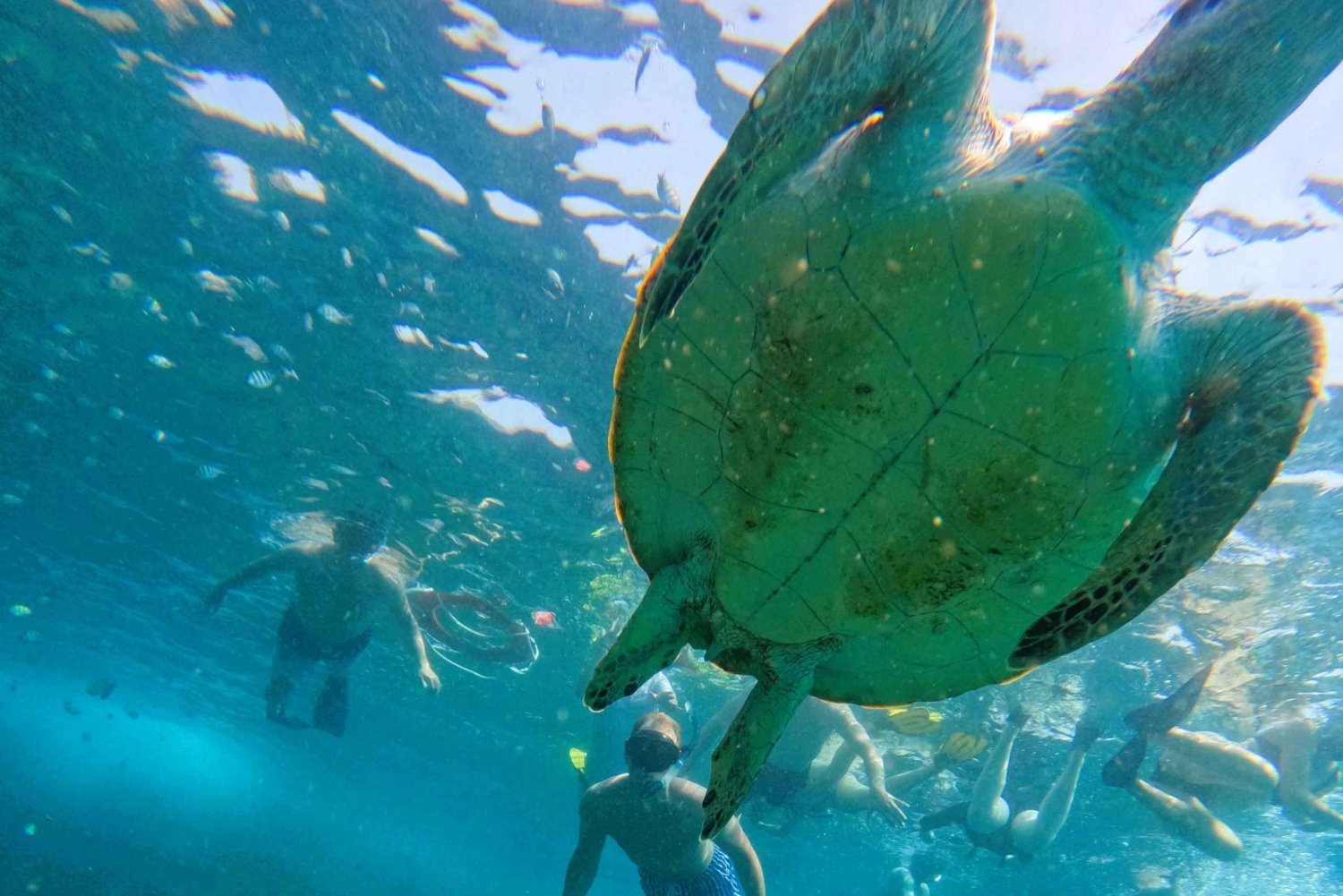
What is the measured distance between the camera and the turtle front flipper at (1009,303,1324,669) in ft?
7.29

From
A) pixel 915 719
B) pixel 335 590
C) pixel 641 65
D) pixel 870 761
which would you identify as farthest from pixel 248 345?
pixel 915 719

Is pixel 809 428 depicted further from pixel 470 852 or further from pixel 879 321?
pixel 470 852

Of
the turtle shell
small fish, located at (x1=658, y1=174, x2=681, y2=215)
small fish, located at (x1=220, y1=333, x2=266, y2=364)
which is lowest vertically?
the turtle shell

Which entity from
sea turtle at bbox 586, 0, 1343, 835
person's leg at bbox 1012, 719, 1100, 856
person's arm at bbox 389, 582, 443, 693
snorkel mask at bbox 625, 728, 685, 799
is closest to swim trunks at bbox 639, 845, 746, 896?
snorkel mask at bbox 625, 728, 685, 799

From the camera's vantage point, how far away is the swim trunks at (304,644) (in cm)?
1312

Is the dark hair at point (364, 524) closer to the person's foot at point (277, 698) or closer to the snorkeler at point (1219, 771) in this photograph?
the person's foot at point (277, 698)

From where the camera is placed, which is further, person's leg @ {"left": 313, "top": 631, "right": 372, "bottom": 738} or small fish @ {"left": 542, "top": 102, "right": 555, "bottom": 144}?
person's leg @ {"left": 313, "top": 631, "right": 372, "bottom": 738}

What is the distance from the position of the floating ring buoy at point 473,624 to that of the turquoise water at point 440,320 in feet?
1.72

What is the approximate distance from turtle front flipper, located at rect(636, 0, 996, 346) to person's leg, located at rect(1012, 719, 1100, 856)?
1166 cm

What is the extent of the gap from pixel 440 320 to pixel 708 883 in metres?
7.86

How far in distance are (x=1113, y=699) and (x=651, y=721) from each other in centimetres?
1377

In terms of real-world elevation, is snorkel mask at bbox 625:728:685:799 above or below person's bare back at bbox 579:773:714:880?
above

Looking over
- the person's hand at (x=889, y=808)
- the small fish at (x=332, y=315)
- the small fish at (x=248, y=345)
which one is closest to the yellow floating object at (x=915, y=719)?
the person's hand at (x=889, y=808)

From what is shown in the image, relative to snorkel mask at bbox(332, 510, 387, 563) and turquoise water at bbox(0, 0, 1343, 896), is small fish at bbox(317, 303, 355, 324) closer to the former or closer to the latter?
turquoise water at bbox(0, 0, 1343, 896)
